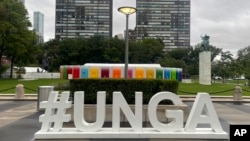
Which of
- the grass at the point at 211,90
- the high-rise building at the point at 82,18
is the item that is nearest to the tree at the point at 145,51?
the high-rise building at the point at 82,18

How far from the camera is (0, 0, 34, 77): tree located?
160ft

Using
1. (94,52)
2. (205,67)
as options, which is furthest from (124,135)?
(94,52)

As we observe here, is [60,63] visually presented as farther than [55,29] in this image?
No

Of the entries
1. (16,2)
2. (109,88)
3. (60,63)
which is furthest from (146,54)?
(109,88)

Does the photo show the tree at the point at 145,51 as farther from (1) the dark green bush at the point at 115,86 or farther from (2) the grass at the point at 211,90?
(1) the dark green bush at the point at 115,86

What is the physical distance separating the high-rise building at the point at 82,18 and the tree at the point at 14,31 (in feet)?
186

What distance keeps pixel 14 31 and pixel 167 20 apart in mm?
83849

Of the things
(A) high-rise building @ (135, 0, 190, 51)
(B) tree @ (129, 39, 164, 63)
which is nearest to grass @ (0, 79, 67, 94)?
(B) tree @ (129, 39, 164, 63)

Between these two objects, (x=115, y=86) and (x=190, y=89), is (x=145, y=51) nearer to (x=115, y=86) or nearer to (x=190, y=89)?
(x=190, y=89)

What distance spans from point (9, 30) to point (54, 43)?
3606 cm

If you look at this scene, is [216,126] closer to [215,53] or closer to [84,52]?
[84,52]

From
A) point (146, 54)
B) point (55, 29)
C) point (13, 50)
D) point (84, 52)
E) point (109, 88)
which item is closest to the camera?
point (109, 88)

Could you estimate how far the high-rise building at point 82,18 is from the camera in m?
110

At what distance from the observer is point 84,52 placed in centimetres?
7850
